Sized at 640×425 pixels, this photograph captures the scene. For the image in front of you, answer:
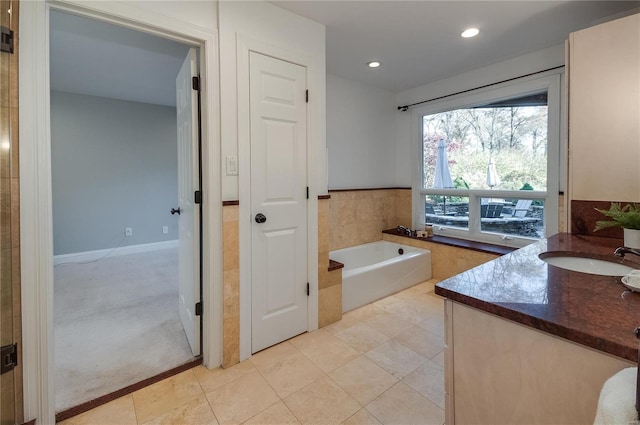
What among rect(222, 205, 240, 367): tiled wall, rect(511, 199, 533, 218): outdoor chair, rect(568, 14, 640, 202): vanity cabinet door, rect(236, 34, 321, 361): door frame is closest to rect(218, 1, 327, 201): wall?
rect(236, 34, 321, 361): door frame

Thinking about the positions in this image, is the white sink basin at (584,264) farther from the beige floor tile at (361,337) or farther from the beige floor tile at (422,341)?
the beige floor tile at (361,337)

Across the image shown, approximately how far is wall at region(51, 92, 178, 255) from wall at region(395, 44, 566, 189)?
3752 mm

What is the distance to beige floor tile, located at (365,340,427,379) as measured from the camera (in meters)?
1.83

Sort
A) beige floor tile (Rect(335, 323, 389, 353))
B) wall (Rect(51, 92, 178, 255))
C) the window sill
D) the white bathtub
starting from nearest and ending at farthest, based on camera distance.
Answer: beige floor tile (Rect(335, 323, 389, 353)) → the white bathtub → the window sill → wall (Rect(51, 92, 178, 255))

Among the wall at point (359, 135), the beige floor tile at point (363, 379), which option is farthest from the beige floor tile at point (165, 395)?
the wall at point (359, 135)

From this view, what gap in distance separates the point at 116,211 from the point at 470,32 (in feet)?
16.8

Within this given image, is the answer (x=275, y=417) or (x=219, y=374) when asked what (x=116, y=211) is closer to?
(x=219, y=374)

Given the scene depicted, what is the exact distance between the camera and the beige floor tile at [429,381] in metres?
1.61

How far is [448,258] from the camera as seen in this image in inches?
130

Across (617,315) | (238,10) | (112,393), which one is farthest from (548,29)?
(112,393)

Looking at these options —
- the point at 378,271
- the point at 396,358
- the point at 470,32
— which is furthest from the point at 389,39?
the point at 396,358

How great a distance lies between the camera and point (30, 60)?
4.32ft

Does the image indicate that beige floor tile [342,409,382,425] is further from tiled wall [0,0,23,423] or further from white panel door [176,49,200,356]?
tiled wall [0,0,23,423]

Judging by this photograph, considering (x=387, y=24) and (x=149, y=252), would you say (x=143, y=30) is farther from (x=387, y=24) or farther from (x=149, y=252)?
(x=149, y=252)
